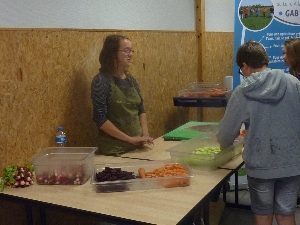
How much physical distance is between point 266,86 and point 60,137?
3.99 ft

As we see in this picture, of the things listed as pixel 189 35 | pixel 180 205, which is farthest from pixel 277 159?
pixel 189 35

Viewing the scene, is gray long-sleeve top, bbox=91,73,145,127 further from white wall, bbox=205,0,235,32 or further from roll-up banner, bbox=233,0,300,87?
white wall, bbox=205,0,235,32

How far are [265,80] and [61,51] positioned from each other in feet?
4.08

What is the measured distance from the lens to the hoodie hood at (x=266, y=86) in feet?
6.55

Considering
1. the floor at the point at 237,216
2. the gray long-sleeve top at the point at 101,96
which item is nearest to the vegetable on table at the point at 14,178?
the gray long-sleeve top at the point at 101,96

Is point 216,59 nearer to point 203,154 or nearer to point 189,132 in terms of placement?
point 189,132

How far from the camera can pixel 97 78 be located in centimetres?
248

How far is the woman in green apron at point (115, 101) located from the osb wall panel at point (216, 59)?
1.83m

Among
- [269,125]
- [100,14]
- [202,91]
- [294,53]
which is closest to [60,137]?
[100,14]

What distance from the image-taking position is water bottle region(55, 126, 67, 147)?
234cm

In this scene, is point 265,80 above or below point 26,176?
above

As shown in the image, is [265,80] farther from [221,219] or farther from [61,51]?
[221,219]

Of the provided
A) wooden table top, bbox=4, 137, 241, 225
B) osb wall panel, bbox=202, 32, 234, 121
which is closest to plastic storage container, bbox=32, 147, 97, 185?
wooden table top, bbox=4, 137, 241, 225

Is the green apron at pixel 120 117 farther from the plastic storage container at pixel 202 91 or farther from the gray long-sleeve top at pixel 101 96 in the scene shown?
the plastic storage container at pixel 202 91
